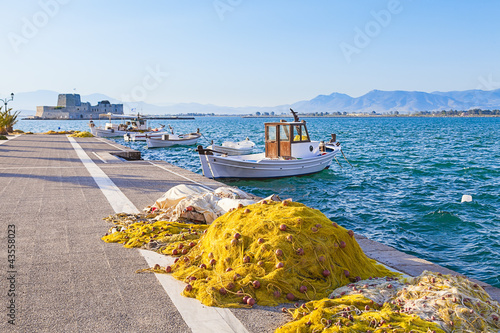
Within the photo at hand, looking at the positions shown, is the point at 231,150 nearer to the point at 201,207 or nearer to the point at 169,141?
the point at 169,141

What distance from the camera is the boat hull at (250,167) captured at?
21312 mm

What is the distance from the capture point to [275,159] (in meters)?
21.9

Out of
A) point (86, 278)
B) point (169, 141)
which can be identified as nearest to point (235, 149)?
point (169, 141)

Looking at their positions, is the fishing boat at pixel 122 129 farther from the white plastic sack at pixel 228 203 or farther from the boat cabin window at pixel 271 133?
the white plastic sack at pixel 228 203

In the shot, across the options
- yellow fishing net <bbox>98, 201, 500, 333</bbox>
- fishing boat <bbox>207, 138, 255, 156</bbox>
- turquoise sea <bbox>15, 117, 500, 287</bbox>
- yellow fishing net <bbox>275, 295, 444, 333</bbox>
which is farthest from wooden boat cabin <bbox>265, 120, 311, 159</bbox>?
yellow fishing net <bbox>275, 295, 444, 333</bbox>

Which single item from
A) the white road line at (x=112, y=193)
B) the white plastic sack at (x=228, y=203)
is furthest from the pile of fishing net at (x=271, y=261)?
the white road line at (x=112, y=193)

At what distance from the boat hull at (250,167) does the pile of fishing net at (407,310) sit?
16372 millimetres

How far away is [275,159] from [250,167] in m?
1.39

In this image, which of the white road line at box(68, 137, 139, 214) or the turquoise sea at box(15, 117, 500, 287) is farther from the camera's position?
the turquoise sea at box(15, 117, 500, 287)

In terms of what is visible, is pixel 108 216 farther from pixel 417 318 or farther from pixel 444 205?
pixel 444 205

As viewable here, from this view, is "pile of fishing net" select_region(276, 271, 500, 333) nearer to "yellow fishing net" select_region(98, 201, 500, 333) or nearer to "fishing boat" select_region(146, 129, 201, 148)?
"yellow fishing net" select_region(98, 201, 500, 333)

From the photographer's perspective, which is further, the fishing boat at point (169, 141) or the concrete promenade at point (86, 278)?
the fishing boat at point (169, 141)

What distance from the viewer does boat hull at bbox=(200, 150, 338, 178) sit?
2131cm

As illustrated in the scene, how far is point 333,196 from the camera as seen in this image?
1845cm
